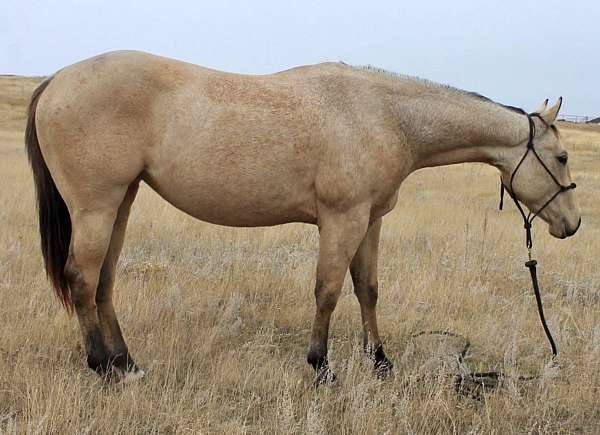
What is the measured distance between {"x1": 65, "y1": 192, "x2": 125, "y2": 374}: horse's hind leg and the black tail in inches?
12.2

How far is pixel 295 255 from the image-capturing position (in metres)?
6.52

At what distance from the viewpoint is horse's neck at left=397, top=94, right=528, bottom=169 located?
3.79 meters

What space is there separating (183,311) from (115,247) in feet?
3.38

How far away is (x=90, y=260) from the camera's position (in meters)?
3.46

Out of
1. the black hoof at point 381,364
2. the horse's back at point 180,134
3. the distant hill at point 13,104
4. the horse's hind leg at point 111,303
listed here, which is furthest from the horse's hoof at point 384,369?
the distant hill at point 13,104

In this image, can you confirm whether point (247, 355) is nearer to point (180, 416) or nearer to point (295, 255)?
point (180, 416)

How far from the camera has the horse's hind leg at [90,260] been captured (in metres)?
3.43

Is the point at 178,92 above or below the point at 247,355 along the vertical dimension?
above

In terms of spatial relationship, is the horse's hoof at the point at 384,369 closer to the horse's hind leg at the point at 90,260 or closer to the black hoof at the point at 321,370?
the black hoof at the point at 321,370

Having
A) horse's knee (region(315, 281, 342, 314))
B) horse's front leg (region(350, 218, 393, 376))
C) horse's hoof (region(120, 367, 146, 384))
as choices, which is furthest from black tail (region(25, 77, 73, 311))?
horse's front leg (region(350, 218, 393, 376))

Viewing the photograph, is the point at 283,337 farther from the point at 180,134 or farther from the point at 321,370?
the point at 180,134

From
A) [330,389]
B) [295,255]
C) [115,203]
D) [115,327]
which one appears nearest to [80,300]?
[115,327]

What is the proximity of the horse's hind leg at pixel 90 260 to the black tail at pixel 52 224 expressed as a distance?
12.2 inches

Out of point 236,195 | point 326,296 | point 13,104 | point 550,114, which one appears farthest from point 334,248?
point 13,104
